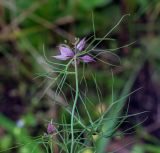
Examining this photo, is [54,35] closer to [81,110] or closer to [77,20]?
[77,20]

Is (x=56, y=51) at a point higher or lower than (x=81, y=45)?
lower

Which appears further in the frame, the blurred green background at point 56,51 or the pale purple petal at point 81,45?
the blurred green background at point 56,51

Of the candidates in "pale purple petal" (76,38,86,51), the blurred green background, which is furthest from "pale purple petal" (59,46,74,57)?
the blurred green background

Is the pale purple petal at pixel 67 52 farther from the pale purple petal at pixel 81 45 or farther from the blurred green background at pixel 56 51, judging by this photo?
Answer: the blurred green background at pixel 56 51

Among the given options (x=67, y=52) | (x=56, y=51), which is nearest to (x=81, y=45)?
(x=67, y=52)

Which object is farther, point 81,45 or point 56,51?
point 56,51

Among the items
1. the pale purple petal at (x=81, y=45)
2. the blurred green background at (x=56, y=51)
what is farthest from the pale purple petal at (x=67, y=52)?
the blurred green background at (x=56, y=51)

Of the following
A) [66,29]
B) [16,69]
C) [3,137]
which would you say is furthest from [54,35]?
[3,137]

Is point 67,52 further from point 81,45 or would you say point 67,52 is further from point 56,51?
point 56,51
